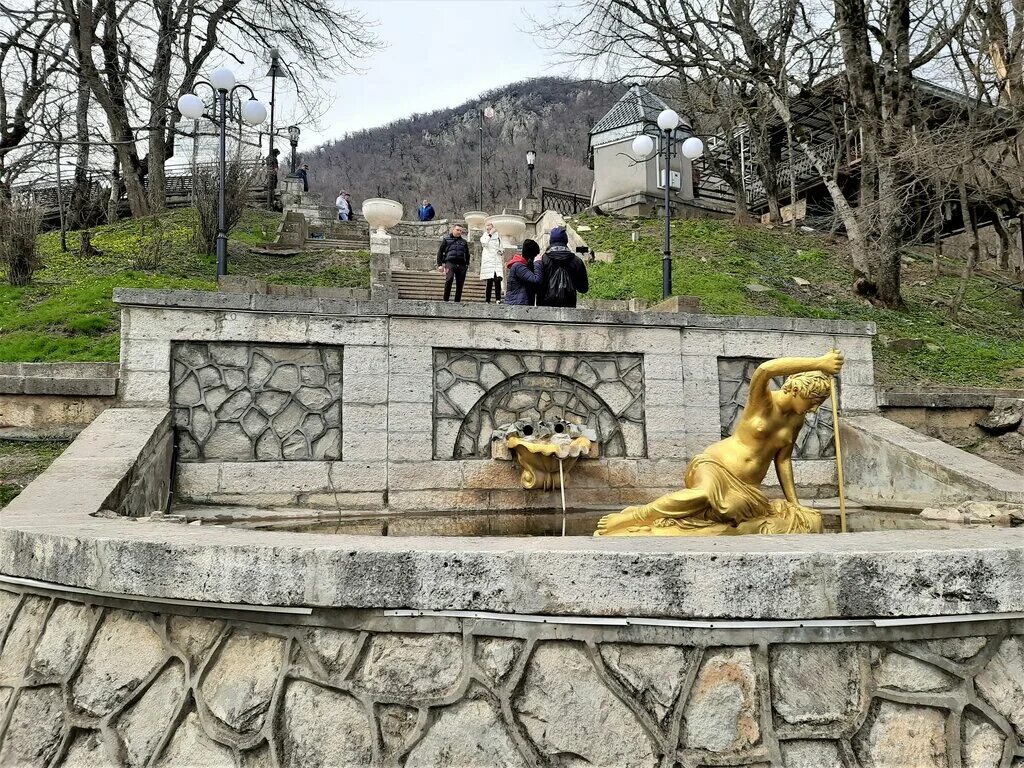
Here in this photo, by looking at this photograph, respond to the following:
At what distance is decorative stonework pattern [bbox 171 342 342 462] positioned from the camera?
284 inches

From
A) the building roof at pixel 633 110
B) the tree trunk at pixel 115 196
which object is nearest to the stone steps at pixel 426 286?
the tree trunk at pixel 115 196

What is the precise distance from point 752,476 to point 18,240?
13584 millimetres

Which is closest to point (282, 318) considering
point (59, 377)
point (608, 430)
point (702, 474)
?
point (59, 377)

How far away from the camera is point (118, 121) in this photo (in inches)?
933

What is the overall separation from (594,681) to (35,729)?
2.28 metres

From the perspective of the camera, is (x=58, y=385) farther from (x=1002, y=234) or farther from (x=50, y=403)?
(x=1002, y=234)

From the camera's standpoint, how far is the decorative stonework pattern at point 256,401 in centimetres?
721

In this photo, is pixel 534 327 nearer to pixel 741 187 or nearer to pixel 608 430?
pixel 608 430

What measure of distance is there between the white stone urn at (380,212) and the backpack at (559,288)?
7.95m

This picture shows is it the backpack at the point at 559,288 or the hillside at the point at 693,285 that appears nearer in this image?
the backpack at the point at 559,288

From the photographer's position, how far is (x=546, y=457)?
24.4 feet

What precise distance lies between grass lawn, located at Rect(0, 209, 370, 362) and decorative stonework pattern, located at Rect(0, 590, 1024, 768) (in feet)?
24.5

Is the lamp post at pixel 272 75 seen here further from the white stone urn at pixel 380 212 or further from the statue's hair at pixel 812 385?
the statue's hair at pixel 812 385

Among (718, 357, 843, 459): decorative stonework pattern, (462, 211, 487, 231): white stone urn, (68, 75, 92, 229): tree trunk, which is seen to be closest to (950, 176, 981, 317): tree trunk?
(718, 357, 843, 459): decorative stonework pattern
